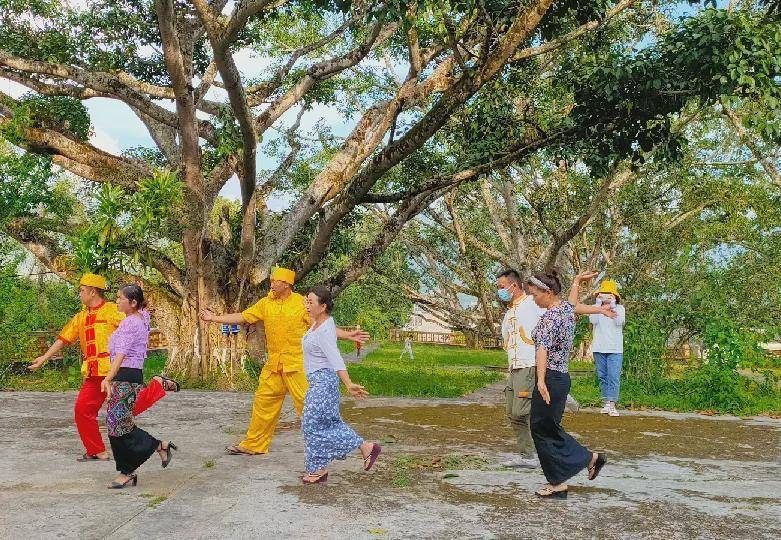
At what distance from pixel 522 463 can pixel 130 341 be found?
3596mm

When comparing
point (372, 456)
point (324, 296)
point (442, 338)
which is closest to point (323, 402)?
point (372, 456)

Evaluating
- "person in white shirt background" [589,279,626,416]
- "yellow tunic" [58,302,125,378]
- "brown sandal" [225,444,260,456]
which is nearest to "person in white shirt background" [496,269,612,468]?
"brown sandal" [225,444,260,456]

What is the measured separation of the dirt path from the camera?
5281 mm

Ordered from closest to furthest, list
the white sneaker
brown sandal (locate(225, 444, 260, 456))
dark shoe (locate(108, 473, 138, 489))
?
dark shoe (locate(108, 473, 138, 489)) < the white sneaker < brown sandal (locate(225, 444, 260, 456))

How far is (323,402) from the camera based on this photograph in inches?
266

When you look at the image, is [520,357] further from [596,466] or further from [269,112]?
[269,112]

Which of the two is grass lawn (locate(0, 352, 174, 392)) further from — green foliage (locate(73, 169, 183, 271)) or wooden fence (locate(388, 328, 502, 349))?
wooden fence (locate(388, 328, 502, 349))

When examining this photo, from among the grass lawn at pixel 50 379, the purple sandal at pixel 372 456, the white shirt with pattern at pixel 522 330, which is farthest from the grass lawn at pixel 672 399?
the grass lawn at pixel 50 379

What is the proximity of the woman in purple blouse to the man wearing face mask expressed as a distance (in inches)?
122

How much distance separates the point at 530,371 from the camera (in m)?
7.80

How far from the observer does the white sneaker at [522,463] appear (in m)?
7.57

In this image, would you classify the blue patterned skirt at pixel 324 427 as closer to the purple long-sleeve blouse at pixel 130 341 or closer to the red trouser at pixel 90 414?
the purple long-sleeve blouse at pixel 130 341

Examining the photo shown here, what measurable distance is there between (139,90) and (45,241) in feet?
11.9

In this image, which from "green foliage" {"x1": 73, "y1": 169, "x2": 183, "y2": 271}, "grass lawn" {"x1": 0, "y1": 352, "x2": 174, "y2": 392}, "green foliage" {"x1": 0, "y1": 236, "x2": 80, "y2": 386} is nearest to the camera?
"green foliage" {"x1": 73, "y1": 169, "x2": 183, "y2": 271}
